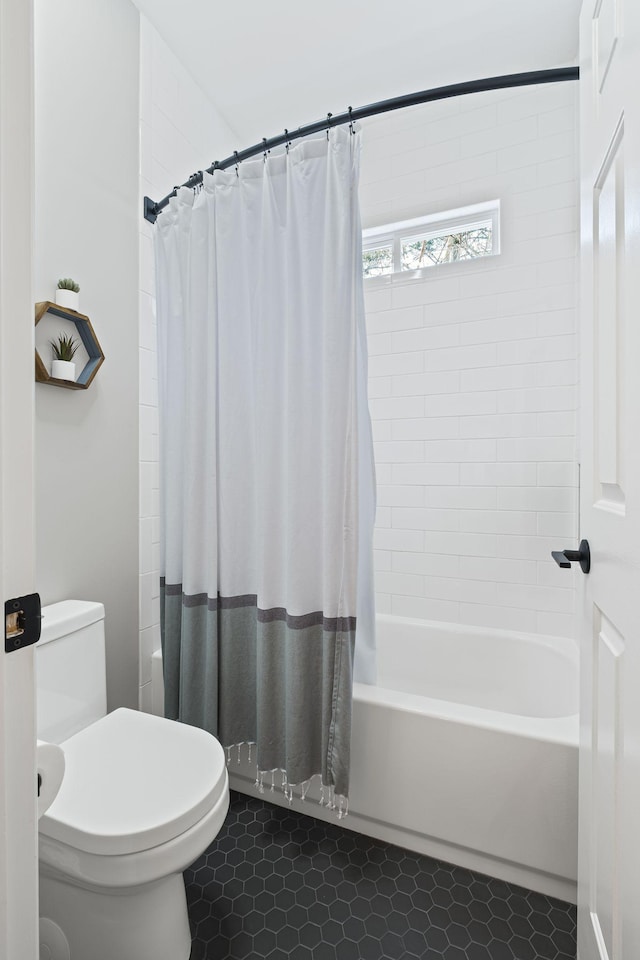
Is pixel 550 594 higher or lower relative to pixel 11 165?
lower

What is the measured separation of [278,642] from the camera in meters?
1.54

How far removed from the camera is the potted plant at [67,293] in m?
1.53

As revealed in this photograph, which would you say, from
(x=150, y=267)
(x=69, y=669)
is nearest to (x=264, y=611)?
(x=69, y=669)

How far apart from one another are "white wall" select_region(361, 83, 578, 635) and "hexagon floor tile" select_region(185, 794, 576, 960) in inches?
42.2

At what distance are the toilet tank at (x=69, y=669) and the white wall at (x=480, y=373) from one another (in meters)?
1.41

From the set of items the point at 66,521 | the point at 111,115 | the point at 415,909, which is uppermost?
the point at 111,115

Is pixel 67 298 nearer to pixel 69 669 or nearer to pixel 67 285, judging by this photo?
pixel 67 285

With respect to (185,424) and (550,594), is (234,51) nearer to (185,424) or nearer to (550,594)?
(185,424)

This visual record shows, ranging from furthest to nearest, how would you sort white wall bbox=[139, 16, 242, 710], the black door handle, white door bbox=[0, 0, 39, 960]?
1. white wall bbox=[139, 16, 242, 710]
2. the black door handle
3. white door bbox=[0, 0, 39, 960]

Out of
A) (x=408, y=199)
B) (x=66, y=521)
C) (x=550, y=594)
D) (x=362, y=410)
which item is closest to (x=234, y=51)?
(x=408, y=199)

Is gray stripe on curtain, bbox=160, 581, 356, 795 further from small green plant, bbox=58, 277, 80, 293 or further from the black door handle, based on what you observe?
small green plant, bbox=58, 277, 80, 293

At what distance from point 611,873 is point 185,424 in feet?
5.23

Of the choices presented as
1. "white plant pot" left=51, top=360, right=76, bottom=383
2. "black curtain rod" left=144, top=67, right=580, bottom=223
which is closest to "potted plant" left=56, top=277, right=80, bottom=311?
"white plant pot" left=51, top=360, right=76, bottom=383

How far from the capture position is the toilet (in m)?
1.01
